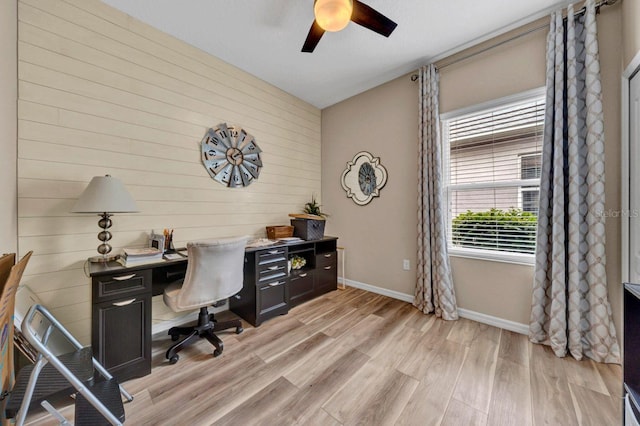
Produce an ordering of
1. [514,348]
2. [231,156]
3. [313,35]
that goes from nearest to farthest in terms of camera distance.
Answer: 1. [313,35]
2. [514,348]
3. [231,156]

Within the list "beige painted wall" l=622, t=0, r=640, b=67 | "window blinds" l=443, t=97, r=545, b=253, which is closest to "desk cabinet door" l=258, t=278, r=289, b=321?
"window blinds" l=443, t=97, r=545, b=253

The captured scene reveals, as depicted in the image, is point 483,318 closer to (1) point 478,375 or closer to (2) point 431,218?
(1) point 478,375

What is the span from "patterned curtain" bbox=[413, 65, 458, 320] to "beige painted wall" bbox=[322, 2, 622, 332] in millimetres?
153

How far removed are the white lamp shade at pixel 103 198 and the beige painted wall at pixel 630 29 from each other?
3.55m

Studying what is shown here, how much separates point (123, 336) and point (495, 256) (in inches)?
124

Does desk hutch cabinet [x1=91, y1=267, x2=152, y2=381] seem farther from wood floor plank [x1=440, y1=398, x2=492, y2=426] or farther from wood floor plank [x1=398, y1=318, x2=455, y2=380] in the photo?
wood floor plank [x1=440, y1=398, x2=492, y2=426]

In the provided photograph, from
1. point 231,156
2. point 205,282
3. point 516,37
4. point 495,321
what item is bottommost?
point 495,321

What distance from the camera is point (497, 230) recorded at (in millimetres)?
2363

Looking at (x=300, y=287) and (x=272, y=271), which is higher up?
(x=272, y=271)

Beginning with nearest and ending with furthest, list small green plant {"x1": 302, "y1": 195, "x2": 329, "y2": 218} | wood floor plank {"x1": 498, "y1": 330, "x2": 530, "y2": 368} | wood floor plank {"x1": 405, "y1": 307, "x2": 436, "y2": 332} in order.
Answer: wood floor plank {"x1": 498, "y1": 330, "x2": 530, "y2": 368}
wood floor plank {"x1": 405, "y1": 307, "x2": 436, "y2": 332}
small green plant {"x1": 302, "y1": 195, "x2": 329, "y2": 218}

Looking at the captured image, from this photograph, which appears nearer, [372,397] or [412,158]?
[372,397]

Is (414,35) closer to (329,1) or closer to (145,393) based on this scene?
(329,1)

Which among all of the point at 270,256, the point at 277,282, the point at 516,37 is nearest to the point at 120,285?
the point at 270,256

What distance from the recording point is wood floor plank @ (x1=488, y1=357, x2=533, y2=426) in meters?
1.33
